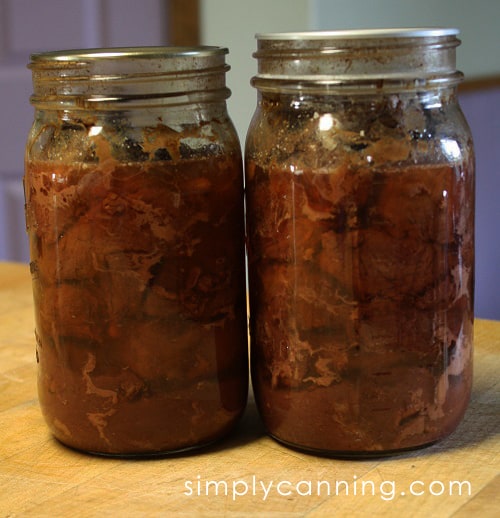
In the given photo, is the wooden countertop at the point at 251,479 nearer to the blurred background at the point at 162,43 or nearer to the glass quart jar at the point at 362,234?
the glass quart jar at the point at 362,234

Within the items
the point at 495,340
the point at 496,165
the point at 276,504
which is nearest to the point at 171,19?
the point at 496,165

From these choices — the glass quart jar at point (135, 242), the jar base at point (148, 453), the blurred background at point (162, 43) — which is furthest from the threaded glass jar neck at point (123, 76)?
the blurred background at point (162, 43)

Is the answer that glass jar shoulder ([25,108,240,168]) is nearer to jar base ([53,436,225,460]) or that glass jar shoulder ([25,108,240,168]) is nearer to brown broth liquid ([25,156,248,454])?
brown broth liquid ([25,156,248,454])

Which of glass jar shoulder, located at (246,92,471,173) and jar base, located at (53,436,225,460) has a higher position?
glass jar shoulder, located at (246,92,471,173)

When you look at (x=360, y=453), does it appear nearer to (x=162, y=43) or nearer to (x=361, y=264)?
(x=361, y=264)

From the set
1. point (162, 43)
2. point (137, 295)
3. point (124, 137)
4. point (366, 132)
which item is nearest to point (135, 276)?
point (137, 295)

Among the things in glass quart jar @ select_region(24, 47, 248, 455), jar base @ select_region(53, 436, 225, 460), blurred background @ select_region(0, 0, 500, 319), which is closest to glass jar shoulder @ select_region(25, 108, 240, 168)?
glass quart jar @ select_region(24, 47, 248, 455)
